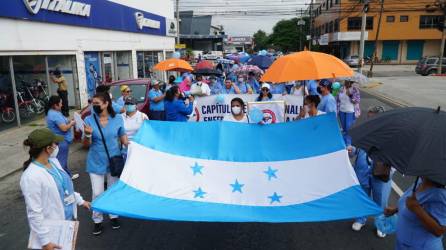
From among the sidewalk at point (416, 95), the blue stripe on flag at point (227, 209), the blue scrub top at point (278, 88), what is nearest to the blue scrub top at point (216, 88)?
the blue scrub top at point (278, 88)

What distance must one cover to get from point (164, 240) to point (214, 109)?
488 centimetres

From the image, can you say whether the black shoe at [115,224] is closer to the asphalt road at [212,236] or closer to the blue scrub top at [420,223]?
the asphalt road at [212,236]

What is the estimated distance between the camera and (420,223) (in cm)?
325

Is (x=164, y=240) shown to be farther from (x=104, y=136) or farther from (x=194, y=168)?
(x=104, y=136)

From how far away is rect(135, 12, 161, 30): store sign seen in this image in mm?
24730

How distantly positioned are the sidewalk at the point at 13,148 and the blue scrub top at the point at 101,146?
306cm

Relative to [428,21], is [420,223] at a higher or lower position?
lower

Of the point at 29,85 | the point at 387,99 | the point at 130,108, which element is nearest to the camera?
the point at 130,108

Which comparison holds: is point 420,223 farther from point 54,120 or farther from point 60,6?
point 60,6

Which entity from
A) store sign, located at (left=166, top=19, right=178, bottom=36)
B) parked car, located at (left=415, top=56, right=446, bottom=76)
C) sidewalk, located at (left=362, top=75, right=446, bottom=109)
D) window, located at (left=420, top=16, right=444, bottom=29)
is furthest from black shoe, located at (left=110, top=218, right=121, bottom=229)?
window, located at (left=420, top=16, right=444, bottom=29)

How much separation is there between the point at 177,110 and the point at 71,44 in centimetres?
1025

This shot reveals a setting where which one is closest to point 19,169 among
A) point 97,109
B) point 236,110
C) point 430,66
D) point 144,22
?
point 97,109

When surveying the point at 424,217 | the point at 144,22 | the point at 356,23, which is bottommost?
the point at 424,217

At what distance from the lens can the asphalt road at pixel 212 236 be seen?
16.6 feet
